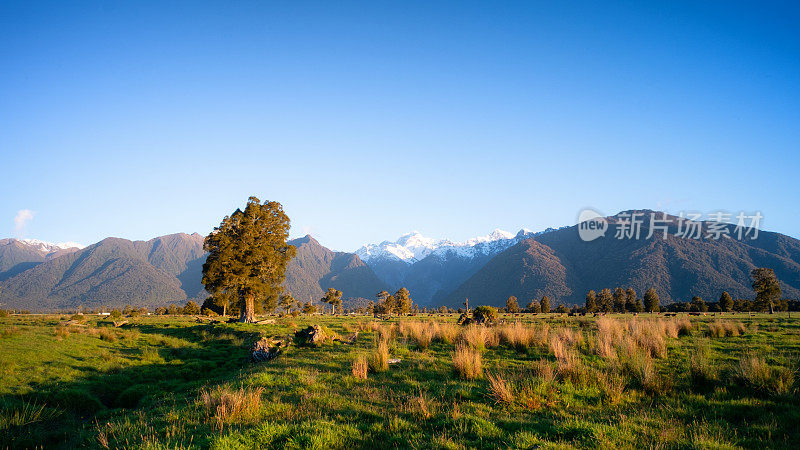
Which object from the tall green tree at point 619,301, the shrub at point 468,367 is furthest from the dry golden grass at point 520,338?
the tall green tree at point 619,301

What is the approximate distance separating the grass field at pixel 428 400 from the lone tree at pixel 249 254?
18856 mm

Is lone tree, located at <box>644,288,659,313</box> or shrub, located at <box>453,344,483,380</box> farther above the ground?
shrub, located at <box>453,344,483,380</box>

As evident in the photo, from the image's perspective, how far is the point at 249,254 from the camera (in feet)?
117

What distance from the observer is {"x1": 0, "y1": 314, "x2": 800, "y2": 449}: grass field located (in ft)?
19.5

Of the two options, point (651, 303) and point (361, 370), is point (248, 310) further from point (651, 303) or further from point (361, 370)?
point (651, 303)

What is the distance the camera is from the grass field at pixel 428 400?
595 centimetres

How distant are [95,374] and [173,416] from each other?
950cm

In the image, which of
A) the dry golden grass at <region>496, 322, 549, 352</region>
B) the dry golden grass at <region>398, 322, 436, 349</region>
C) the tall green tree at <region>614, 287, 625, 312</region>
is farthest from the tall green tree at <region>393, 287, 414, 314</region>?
the dry golden grass at <region>496, 322, 549, 352</region>

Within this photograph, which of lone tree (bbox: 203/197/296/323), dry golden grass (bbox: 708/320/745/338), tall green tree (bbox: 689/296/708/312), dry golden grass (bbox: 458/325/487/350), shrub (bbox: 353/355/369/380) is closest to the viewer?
shrub (bbox: 353/355/369/380)

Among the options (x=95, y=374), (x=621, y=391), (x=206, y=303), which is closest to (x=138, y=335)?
(x=95, y=374)

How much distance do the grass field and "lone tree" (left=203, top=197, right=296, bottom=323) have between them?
18.9 meters

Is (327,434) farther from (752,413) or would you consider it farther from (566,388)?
(752,413)

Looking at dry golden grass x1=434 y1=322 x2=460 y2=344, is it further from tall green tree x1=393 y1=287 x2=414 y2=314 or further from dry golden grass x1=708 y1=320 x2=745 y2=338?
tall green tree x1=393 y1=287 x2=414 y2=314

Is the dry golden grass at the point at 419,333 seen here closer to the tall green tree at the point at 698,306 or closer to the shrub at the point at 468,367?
the shrub at the point at 468,367
